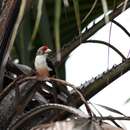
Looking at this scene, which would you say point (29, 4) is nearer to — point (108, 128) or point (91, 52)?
point (108, 128)

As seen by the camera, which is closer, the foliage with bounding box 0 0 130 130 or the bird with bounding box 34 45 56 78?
the foliage with bounding box 0 0 130 130

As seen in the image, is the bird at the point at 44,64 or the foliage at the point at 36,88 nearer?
the foliage at the point at 36,88

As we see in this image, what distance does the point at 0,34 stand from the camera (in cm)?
134

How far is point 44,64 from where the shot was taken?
1690mm

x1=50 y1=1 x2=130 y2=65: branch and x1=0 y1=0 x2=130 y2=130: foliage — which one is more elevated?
x1=50 y1=1 x2=130 y2=65: branch

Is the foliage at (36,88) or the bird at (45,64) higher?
the bird at (45,64)

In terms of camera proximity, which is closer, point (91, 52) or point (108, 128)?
point (108, 128)

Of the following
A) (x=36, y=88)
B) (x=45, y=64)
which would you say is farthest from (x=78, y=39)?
(x=36, y=88)

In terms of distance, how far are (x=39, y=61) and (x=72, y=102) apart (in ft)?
0.93

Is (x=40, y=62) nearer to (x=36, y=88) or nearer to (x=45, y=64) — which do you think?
(x=45, y=64)

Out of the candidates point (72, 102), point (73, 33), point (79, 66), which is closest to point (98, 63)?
point (79, 66)

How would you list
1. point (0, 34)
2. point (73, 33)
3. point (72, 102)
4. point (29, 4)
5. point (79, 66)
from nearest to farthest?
1. point (29, 4)
2. point (0, 34)
3. point (72, 102)
4. point (73, 33)
5. point (79, 66)

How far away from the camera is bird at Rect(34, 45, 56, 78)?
166 centimetres

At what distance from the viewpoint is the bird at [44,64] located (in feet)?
5.46
